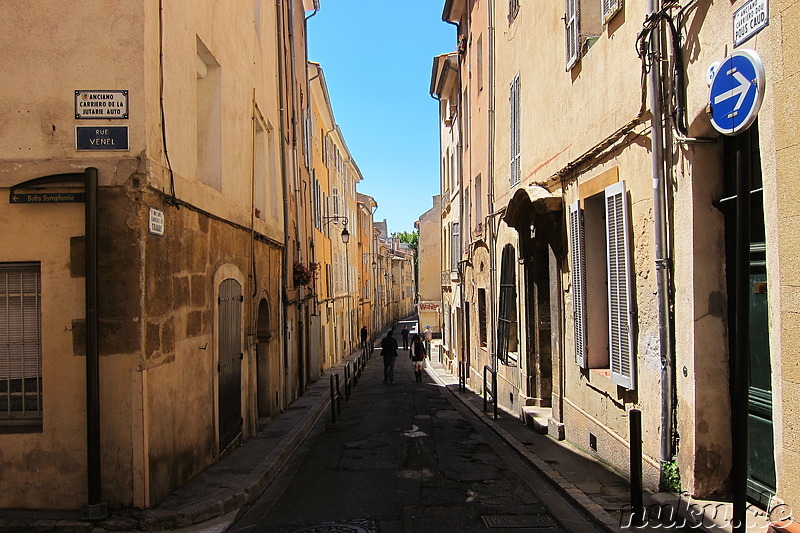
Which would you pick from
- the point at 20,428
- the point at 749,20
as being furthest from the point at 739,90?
the point at 20,428

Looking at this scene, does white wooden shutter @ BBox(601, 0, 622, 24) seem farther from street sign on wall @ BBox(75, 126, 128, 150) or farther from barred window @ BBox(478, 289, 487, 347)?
barred window @ BBox(478, 289, 487, 347)

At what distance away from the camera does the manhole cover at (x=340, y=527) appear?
19.3 feet

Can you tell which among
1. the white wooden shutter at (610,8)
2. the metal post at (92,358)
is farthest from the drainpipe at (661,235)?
the metal post at (92,358)

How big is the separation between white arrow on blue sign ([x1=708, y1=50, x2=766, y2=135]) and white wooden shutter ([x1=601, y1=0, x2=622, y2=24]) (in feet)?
8.98

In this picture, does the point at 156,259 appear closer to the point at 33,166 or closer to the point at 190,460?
the point at 33,166

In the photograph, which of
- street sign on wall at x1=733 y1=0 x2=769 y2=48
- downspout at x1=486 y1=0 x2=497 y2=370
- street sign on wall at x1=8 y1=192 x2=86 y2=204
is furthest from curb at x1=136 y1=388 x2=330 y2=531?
downspout at x1=486 y1=0 x2=497 y2=370

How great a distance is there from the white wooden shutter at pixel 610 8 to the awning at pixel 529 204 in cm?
286

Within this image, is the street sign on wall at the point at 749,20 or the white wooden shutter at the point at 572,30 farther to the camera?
the white wooden shutter at the point at 572,30

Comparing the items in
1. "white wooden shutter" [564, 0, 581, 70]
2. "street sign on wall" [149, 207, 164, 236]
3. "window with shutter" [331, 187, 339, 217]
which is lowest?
"street sign on wall" [149, 207, 164, 236]

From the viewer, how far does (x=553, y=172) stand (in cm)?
1041

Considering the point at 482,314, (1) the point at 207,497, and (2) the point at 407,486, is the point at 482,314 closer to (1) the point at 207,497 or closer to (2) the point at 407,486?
(2) the point at 407,486

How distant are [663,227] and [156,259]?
16.3 feet

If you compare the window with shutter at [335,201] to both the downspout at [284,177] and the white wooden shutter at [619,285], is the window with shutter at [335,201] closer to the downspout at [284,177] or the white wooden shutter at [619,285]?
the downspout at [284,177]

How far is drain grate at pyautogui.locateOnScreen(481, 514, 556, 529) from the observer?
19.4 ft
